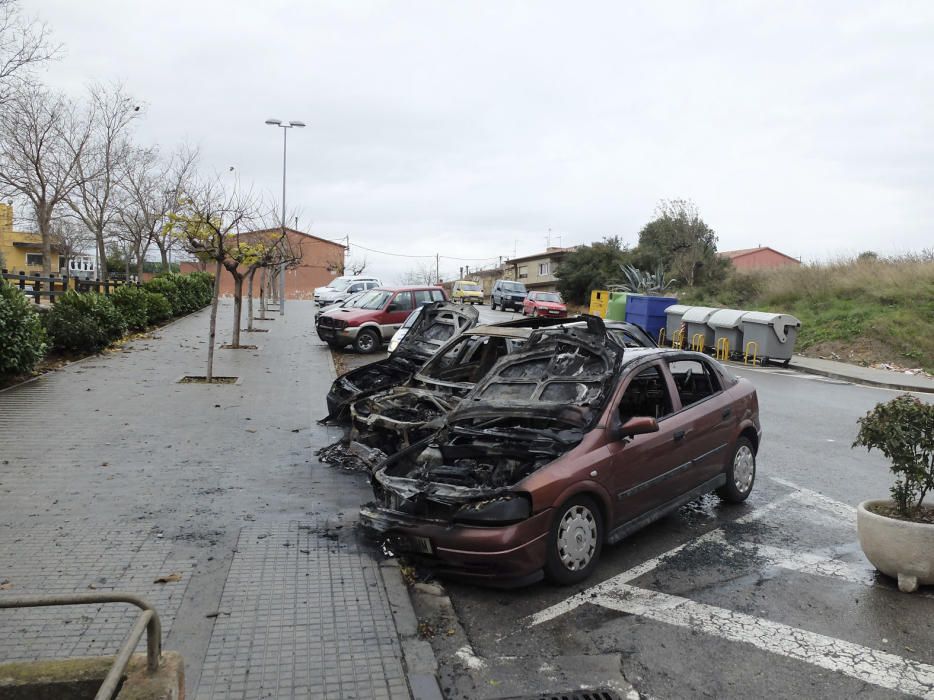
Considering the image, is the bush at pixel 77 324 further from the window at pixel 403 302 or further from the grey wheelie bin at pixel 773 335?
the grey wheelie bin at pixel 773 335

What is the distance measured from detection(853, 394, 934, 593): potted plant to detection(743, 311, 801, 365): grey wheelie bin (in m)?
16.4

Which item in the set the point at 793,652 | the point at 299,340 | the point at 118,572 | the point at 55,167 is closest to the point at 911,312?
the point at 299,340

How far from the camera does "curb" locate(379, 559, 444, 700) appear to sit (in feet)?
12.0

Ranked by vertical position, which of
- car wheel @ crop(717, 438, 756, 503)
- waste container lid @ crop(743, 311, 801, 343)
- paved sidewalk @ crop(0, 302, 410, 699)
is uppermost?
waste container lid @ crop(743, 311, 801, 343)

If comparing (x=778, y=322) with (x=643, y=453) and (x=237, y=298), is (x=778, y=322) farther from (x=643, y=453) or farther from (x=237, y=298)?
(x=643, y=453)

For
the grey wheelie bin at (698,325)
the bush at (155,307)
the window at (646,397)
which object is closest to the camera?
the window at (646,397)

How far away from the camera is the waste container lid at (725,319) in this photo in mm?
21469

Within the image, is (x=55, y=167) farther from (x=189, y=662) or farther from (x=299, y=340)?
(x=189, y=662)

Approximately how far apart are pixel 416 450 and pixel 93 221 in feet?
94.2

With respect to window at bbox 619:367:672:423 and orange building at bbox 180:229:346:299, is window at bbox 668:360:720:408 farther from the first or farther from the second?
orange building at bbox 180:229:346:299

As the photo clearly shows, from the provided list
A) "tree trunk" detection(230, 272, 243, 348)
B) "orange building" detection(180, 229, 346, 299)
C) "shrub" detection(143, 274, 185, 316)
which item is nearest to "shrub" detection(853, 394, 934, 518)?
"tree trunk" detection(230, 272, 243, 348)

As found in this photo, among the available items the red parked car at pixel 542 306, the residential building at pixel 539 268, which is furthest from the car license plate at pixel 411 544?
the residential building at pixel 539 268

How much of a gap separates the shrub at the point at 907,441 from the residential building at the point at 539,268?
195 ft

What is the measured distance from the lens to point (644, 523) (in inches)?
218
